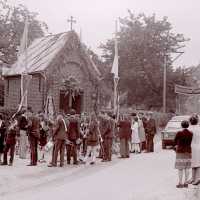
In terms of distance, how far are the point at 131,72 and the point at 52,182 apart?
118 ft

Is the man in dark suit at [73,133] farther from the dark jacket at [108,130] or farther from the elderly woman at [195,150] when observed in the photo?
the elderly woman at [195,150]

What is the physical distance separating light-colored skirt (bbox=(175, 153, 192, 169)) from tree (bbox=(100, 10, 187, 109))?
1439 inches

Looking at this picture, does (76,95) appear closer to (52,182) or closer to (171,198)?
(52,182)

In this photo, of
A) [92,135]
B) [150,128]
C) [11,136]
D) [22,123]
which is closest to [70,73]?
[150,128]

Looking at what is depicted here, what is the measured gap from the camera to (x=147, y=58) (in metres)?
48.0

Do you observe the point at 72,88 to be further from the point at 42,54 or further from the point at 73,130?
the point at 73,130

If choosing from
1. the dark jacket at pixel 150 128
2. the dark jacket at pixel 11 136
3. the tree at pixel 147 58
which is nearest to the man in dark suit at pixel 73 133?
the dark jacket at pixel 11 136

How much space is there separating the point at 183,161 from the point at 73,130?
614 centimetres

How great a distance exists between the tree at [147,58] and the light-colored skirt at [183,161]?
36.5 metres

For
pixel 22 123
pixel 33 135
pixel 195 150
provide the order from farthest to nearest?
pixel 22 123 < pixel 33 135 < pixel 195 150

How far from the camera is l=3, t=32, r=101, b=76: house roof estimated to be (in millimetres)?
28766

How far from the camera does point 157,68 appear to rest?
47.7 metres

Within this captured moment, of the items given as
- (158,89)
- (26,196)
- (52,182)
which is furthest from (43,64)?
(158,89)

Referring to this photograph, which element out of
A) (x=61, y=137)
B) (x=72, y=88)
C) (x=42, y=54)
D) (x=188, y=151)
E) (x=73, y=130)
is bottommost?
(x=188, y=151)
